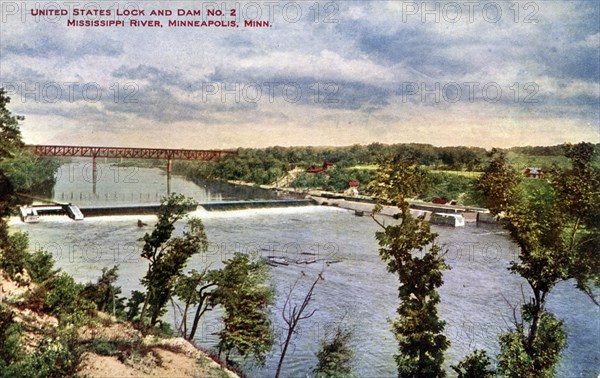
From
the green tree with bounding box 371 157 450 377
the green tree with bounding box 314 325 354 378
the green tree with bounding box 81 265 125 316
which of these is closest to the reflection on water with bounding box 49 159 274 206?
the green tree with bounding box 81 265 125 316

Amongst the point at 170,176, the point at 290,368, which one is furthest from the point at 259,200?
the point at 290,368

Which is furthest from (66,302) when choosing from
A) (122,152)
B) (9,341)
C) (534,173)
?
(534,173)

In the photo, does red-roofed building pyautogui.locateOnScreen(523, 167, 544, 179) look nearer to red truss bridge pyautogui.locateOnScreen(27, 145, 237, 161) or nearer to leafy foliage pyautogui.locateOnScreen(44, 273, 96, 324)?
red truss bridge pyautogui.locateOnScreen(27, 145, 237, 161)

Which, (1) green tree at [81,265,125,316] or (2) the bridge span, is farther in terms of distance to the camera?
(2) the bridge span

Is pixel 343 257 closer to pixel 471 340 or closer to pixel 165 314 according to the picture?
pixel 471 340

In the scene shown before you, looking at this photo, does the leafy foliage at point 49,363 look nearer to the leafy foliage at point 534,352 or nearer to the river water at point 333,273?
the river water at point 333,273

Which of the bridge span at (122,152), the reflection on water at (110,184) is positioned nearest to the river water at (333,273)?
the reflection on water at (110,184)
